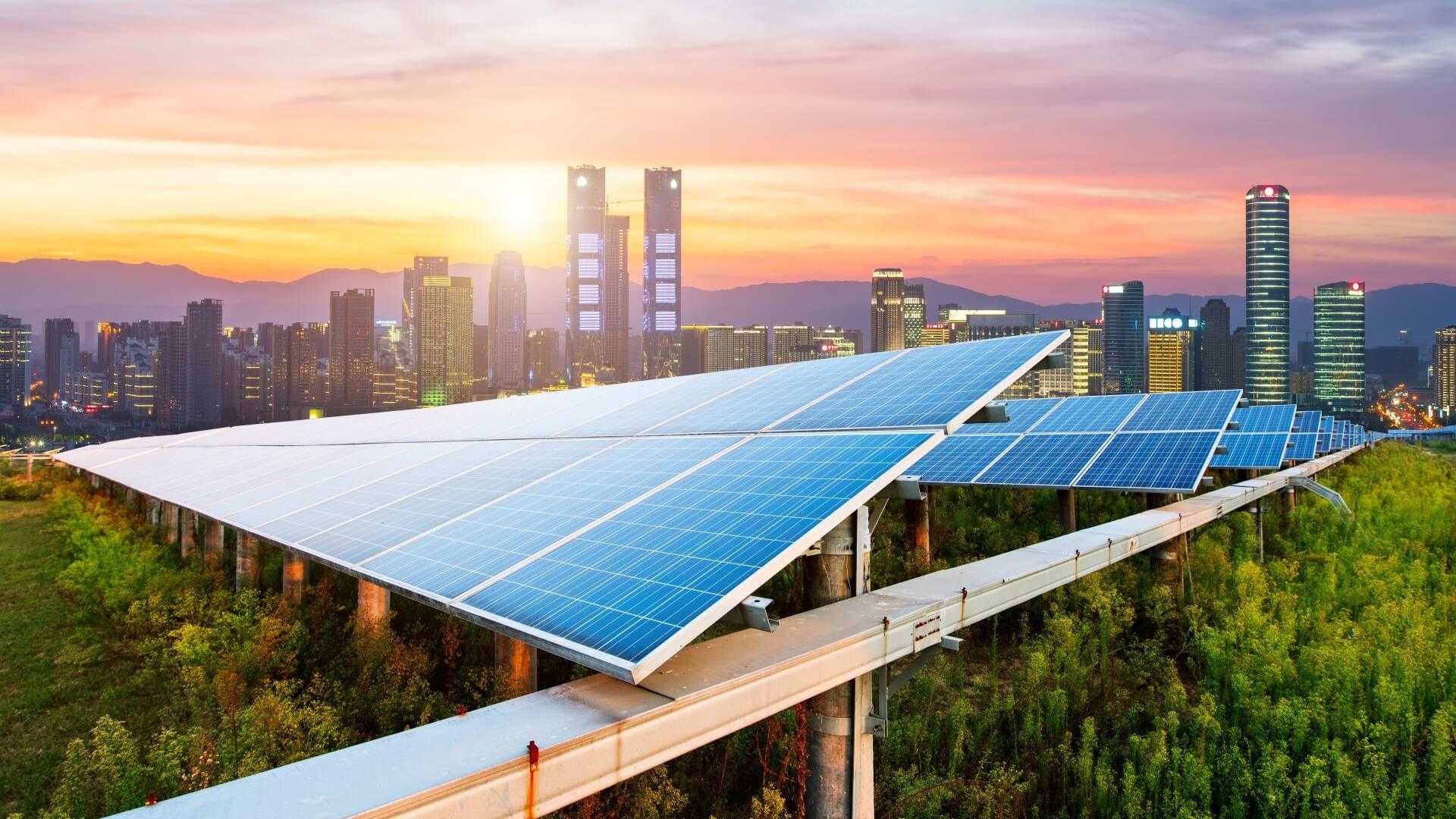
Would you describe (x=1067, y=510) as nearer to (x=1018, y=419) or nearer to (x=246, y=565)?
(x=1018, y=419)

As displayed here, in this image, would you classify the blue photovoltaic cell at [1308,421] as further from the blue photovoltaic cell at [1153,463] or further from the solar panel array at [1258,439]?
the blue photovoltaic cell at [1153,463]

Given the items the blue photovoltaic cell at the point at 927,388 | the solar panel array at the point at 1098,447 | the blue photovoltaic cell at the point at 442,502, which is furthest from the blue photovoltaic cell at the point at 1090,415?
the blue photovoltaic cell at the point at 442,502

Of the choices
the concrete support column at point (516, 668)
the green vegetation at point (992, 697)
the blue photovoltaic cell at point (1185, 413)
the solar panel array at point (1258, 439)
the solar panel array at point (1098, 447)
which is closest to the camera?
the green vegetation at point (992, 697)

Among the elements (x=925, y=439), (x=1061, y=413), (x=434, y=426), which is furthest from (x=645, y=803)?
(x=1061, y=413)

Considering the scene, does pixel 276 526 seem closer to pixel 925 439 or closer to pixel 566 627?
pixel 566 627

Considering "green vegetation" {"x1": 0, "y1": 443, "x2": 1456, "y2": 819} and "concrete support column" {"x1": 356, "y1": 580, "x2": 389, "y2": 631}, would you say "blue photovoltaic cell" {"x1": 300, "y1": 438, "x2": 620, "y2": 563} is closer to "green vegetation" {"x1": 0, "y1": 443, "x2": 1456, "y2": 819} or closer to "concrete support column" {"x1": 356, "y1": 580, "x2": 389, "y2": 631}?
"concrete support column" {"x1": 356, "y1": 580, "x2": 389, "y2": 631}

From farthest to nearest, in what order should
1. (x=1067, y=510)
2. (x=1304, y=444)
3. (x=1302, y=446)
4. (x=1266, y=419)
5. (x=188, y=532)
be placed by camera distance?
1. (x=1304, y=444)
2. (x=1302, y=446)
3. (x=1266, y=419)
4. (x=188, y=532)
5. (x=1067, y=510)

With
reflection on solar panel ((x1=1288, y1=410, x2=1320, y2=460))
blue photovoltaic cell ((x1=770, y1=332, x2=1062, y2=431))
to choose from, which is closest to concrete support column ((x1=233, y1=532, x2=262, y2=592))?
blue photovoltaic cell ((x1=770, y1=332, x2=1062, y2=431))

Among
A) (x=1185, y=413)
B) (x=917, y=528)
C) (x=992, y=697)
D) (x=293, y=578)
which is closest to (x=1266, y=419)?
(x=1185, y=413)
